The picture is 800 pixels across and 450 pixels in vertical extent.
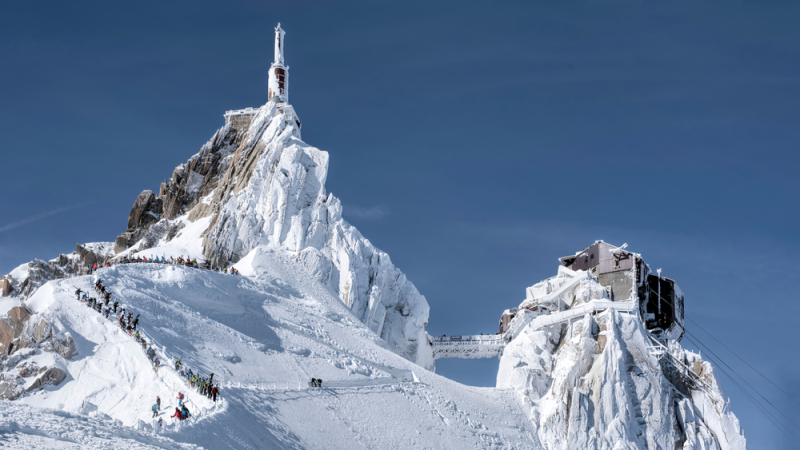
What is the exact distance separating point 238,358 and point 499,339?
136ft

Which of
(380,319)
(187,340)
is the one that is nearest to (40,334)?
(187,340)

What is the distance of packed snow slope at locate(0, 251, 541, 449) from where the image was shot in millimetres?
45906

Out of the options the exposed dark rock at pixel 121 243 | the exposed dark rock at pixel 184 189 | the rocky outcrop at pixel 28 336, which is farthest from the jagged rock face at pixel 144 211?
the rocky outcrop at pixel 28 336

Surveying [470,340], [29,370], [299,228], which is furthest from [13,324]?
[470,340]

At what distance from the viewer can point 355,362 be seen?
6400 centimetres

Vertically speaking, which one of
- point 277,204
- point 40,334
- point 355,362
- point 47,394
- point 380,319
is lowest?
point 47,394

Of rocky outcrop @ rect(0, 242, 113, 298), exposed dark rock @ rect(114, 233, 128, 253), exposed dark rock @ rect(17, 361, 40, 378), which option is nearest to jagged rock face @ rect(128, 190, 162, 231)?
exposed dark rock @ rect(114, 233, 128, 253)

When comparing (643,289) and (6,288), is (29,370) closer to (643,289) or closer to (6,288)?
(6,288)

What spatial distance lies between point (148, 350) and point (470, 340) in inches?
1969

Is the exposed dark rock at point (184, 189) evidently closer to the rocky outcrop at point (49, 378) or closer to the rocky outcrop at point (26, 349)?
the rocky outcrop at point (26, 349)

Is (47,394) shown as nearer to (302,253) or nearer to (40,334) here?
(40,334)

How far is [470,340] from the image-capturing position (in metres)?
93.1

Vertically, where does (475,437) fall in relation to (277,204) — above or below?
below

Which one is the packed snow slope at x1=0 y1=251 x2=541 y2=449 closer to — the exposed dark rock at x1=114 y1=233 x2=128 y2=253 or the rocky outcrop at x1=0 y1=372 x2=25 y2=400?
the rocky outcrop at x1=0 y1=372 x2=25 y2=400
